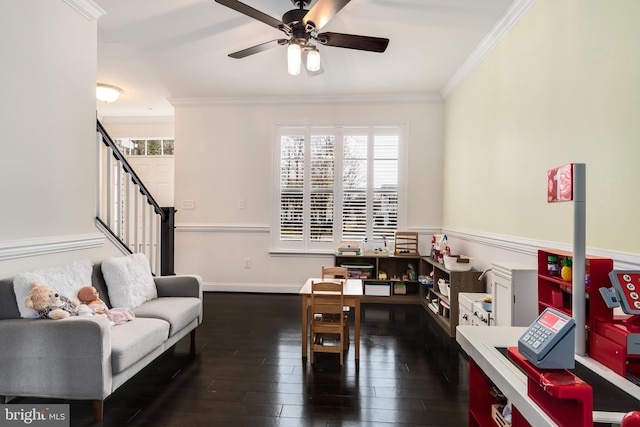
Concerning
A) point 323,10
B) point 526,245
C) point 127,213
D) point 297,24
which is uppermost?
point 297,24

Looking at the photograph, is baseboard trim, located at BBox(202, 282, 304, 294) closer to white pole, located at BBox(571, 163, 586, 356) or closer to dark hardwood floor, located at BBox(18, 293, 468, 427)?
dark hardwood floor, located at BBox(18, 293, 468, 427)

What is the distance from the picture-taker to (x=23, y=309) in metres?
2.12

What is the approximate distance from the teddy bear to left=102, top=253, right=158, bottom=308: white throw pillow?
25.8 inches

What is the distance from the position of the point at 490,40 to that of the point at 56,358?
14.3 ft

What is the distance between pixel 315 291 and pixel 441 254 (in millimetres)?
2029

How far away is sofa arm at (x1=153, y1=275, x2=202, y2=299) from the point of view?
334 cm

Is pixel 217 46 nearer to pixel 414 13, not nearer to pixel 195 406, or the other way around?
pixel 414 13

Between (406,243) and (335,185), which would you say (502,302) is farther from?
(335,185)

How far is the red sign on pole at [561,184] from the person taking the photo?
1.34 m

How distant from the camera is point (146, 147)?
253 inches

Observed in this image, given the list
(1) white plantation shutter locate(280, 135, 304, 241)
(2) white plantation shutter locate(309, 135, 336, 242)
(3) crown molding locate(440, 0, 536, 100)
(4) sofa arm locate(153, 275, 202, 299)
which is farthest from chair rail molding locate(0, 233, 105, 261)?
(3) crown molding locate(440, 0, 536, 100)

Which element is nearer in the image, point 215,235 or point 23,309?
point 23,309

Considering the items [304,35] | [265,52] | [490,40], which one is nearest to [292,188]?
[265,52]

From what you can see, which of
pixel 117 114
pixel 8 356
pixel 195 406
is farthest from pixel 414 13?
pixel 117 114
